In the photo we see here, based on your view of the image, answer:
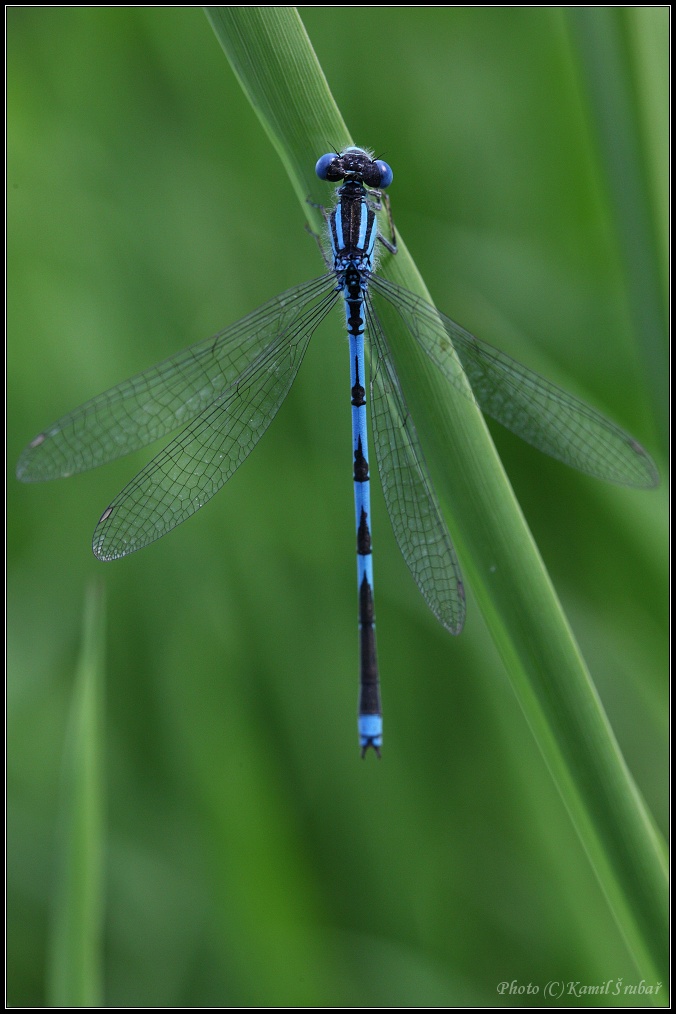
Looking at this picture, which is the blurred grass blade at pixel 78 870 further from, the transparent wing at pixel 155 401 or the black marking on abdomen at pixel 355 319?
the black marking on abdomen at pixel 355 319

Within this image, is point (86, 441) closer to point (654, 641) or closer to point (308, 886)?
point (308, 886)

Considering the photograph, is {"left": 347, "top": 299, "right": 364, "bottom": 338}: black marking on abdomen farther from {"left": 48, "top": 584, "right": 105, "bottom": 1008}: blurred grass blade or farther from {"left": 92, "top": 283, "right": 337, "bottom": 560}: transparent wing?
{"left": 48, "top": 584, "right": 105, "bottom": 1008}: blurred grass blade

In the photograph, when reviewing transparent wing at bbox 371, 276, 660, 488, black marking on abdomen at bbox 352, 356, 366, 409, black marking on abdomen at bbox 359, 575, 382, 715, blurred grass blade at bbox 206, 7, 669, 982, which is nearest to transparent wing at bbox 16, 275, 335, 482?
black marking on abdomen at bbox 352, 356, 366, 409

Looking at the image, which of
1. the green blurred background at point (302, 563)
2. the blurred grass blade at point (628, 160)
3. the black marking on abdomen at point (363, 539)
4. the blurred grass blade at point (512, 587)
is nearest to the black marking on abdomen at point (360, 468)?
the black marking on abdomen at point (363, 539)

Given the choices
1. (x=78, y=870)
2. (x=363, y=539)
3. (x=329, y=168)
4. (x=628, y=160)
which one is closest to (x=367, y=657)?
(x=363, y=539)

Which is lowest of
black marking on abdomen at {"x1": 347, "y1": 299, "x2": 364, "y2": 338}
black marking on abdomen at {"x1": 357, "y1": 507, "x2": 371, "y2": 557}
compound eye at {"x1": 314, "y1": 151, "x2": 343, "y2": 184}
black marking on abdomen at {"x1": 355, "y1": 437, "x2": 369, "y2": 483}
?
black marking on abdomen at {"x1": 357, "y1": 507, "x2": 371, "y2": 557}

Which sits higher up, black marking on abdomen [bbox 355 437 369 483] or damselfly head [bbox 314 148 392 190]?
damselfly head [bbox 314 148 392 190]
